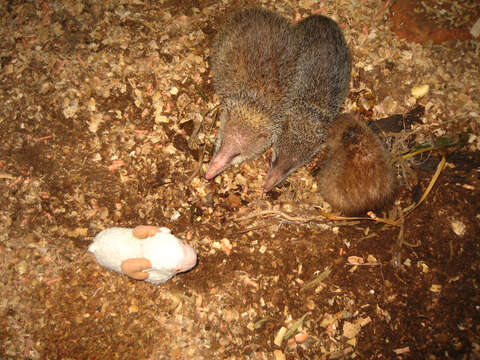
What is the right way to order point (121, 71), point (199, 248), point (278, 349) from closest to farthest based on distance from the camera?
point (278, 349)
point (199, 248)
point (121, 71)

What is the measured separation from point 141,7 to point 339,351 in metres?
3.55

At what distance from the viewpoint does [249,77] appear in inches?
102

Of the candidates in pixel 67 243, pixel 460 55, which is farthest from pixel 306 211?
pixel 460 55

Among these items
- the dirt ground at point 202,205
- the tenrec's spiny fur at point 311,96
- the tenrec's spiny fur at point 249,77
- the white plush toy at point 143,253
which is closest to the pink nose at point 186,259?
the white plush toy at point 143,253

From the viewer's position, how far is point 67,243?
8.02 ft

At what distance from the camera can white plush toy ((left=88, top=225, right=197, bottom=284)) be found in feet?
6.49

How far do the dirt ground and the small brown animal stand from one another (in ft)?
0.68

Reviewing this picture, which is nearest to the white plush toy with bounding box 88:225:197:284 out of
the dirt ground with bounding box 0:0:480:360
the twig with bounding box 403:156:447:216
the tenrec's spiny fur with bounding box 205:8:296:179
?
the dirt ground with bounding box 0:0:480:360

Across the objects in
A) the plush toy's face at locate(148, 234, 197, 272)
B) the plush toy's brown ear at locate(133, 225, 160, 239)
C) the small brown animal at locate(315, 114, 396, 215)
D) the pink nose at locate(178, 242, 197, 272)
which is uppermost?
the small brown animal at locate(315, 114, 396, 215)

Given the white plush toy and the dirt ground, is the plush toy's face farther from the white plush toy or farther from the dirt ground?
the dirt ground

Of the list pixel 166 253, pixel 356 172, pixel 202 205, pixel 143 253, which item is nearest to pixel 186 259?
pixel 166 253

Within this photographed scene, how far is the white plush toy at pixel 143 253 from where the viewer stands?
6.49 feet

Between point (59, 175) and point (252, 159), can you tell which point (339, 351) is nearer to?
point (252, 159)

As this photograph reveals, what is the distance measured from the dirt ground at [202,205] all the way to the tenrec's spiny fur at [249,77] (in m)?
0.20
